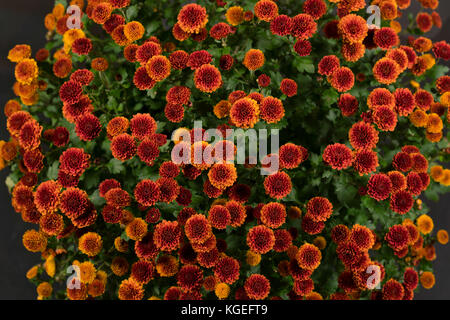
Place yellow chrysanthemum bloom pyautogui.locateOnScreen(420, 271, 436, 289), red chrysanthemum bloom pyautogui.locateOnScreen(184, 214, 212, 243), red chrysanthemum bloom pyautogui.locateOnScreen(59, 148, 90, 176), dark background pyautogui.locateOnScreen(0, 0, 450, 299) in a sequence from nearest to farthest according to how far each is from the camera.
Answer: red chrysanthemum bloom pyautogui.locateOnScreen(184, 214, 212, 243) → red chrysanthemum bloom pyautogui.locateOnScreen(59, 148, 90, 176) → yellow chrysanthemum bloom pyautogui.locateOnScreen(420, 271, 436, 289) → dark background pyautogui.locateOnScreen(0, 0, 450, 299)

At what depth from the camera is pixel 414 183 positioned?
1048 millimetres

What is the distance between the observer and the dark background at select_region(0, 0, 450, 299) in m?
1.64

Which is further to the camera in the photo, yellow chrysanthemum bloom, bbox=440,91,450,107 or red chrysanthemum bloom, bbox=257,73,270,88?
yellow chrysanthemum bloom, bbox=440,91,450,107

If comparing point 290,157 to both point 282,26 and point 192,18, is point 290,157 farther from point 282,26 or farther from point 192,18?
point 192,18

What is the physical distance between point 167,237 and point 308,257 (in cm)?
36

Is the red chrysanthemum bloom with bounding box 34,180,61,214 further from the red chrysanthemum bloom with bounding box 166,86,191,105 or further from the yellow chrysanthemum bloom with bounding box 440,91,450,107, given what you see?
the yellow chrysanthemum bloom with bounding box 440,91,450,107

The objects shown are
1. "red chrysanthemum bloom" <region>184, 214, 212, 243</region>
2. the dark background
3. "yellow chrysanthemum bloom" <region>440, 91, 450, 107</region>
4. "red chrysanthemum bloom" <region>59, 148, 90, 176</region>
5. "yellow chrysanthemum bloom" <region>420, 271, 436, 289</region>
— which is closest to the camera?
"red chrysanthemum bloom" <region>184, 214, 212, 243</region>

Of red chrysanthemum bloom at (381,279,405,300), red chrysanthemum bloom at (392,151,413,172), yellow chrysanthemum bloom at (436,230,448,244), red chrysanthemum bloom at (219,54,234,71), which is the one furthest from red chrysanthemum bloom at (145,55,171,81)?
yellow chrysanthemum bloom at (436,230,448,244)

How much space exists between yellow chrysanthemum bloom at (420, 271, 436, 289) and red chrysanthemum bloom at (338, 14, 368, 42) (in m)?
0.88

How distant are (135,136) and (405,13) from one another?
1.52 metres

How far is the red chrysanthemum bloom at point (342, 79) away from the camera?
1010 millimetres

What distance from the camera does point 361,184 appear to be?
1.06 meters
